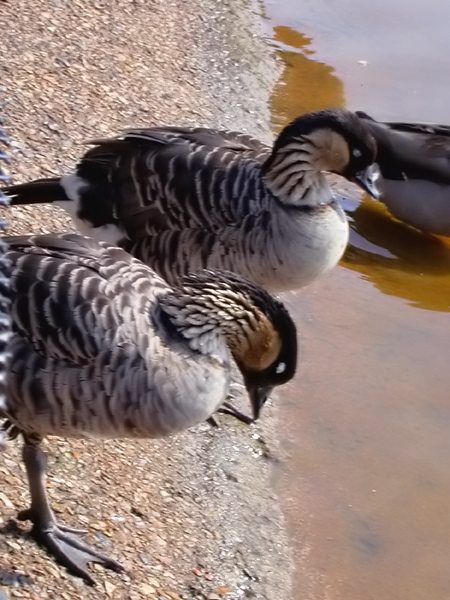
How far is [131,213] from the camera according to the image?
569 centimetres

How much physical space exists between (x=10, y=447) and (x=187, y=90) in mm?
4598

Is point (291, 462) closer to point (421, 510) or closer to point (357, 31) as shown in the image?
point (421, 510)

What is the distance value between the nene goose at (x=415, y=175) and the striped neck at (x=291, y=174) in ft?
7.49

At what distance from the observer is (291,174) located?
223 inches

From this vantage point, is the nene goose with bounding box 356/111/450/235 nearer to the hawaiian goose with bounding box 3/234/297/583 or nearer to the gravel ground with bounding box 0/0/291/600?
the gravel ground with bounding box 0/0/291/600

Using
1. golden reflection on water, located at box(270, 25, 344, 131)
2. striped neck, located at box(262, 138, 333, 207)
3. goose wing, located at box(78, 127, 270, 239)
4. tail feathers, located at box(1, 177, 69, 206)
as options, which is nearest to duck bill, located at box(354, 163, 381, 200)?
striped neck, located at box(262, 138, 333, 207)

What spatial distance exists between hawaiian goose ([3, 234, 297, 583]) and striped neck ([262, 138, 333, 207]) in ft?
4.59

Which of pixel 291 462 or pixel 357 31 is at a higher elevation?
pixel 357 31

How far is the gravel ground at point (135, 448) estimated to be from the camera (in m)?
4.50

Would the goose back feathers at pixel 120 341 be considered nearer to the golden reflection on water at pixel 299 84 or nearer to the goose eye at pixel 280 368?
the goose eye at pixel 280 368

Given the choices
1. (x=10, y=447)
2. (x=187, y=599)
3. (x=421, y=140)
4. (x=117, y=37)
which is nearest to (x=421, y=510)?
(x=187, y=599)

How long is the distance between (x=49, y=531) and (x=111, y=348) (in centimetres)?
78

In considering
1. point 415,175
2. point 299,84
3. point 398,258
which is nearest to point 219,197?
point 398,258

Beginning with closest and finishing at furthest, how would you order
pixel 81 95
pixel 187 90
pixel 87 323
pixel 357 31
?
pixel 87 323
pixel 81 95
pixel 187 90
pixel 357 31
